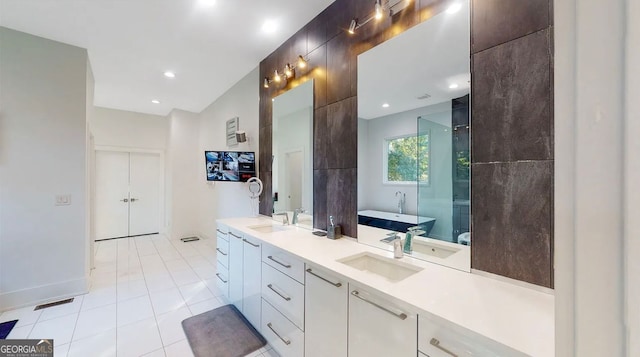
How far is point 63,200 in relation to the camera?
288 cm

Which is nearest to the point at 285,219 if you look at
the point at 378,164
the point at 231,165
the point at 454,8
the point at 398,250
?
the point at 231,165

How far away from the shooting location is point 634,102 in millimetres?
288

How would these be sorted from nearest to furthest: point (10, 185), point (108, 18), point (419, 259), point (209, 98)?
1. point (419, 259)
2. point (108, 18)
3. point (10, 185)
4. point (209, 98)

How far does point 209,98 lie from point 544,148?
16.7ft

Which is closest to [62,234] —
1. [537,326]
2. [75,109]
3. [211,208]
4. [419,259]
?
[75,109]

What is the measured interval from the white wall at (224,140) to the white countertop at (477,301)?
2.57 meters

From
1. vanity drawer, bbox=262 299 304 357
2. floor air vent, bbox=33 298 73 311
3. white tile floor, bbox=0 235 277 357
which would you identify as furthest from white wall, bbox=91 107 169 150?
vanity drawer, bbox=262 299 304 357

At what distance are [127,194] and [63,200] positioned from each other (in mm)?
3164

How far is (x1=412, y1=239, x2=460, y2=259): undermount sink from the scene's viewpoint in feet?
5.11

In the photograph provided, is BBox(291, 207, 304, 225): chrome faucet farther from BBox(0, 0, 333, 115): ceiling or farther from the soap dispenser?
BBox(0, 0, 333, 115): ceiling

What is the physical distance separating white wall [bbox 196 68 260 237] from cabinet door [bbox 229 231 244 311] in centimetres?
114

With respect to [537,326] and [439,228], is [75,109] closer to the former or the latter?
[439,228]

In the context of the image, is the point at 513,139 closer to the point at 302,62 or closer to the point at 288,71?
the point at 302,62

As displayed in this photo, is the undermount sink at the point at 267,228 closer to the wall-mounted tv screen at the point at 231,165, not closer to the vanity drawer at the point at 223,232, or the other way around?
the vanity drawer at the point at 223,232
